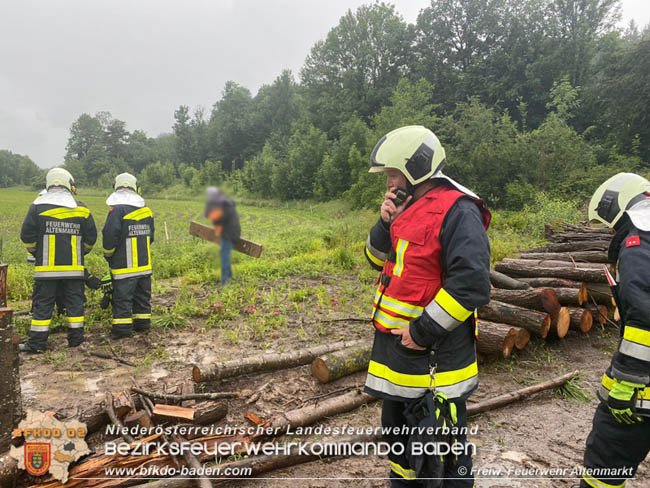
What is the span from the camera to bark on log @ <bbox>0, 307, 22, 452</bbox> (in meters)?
3.53

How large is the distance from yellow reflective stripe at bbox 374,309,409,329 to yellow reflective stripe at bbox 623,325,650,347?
1564 millimetres

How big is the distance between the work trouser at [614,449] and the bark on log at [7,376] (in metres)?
5.06

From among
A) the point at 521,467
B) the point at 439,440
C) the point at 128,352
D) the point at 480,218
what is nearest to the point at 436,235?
the point at 480,218

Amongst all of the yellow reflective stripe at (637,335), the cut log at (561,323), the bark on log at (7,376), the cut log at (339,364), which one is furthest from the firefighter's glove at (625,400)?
the bark on log at (7,376)

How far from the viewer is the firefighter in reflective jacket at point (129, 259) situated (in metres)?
3.88

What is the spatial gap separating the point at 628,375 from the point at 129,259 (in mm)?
5668

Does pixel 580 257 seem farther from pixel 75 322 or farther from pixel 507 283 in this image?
pixel 75 322

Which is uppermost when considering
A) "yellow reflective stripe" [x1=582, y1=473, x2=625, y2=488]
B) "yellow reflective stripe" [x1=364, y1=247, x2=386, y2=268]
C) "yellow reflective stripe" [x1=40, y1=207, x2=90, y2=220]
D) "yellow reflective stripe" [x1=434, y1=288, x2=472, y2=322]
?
"yellow reflective stripe" [x1=40, y1=207, x2=90, y2=220]

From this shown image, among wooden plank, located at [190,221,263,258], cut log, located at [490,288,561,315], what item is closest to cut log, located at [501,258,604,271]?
cut log, located at [490,288,561,315]

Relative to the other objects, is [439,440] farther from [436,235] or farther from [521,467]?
[521,467]

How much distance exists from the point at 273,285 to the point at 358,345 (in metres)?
3.93

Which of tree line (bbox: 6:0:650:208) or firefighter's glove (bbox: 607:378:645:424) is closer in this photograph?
tree line (bbox: 6:0:650:208)

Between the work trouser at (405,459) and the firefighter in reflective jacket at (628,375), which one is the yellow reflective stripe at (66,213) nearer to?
the work trouser at (405,459)

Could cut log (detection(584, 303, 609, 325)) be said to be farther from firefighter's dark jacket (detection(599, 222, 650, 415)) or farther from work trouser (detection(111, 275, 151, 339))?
work trouser (detection(111, 275, 151, 339))
